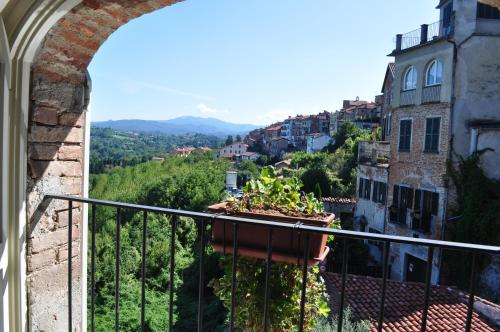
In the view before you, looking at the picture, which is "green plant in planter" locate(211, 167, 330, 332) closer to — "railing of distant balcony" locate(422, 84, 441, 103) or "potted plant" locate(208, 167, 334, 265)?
"potted plant" locate(208, 167, 334, 265)

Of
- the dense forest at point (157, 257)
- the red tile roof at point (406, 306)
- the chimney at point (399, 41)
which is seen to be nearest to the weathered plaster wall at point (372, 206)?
the chimney at point (399, 41)

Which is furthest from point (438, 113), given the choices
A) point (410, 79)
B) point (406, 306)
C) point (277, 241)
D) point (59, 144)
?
point (59, 144)

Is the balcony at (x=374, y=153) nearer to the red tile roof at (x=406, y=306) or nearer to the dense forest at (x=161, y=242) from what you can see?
the dense forest at (x=161, y=242)

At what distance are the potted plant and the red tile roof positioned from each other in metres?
4.90

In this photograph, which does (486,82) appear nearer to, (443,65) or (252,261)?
(443,65)

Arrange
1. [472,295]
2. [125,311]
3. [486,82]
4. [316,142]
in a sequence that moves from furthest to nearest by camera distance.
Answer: [316,142] < [125,311] < [486,82] < [472,295]

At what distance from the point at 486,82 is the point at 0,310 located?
12.9 metres

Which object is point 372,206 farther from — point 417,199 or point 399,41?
→ point 399,41

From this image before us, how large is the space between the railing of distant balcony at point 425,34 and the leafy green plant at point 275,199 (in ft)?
36.5

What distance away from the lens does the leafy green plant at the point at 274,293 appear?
271cm

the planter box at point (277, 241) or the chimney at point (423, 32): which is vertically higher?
the chimney at point (423, 32)

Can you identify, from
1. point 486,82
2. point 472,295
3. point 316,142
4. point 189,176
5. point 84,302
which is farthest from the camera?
point 316,142

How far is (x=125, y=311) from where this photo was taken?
14.1 meters

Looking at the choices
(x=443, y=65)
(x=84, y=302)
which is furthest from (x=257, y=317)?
(x=443, y=65)
